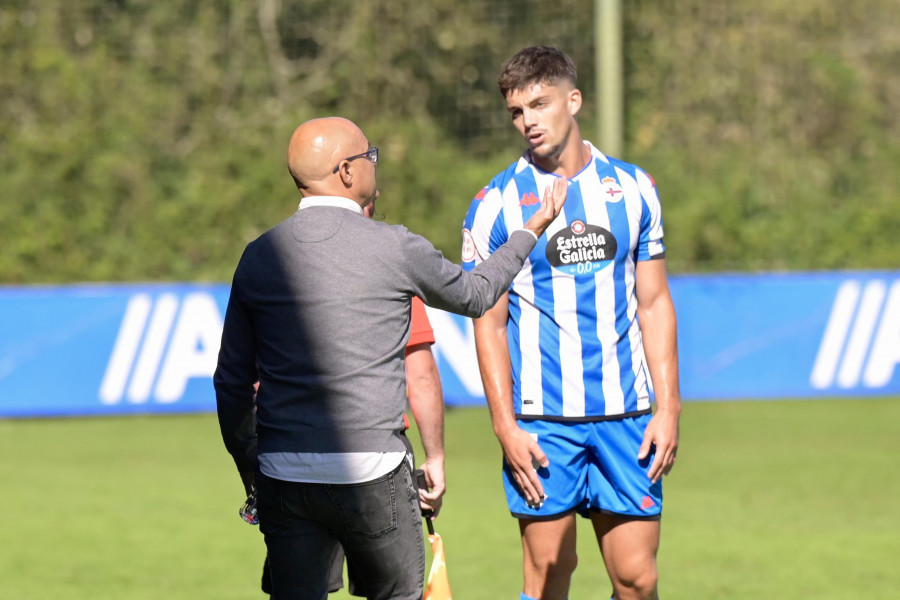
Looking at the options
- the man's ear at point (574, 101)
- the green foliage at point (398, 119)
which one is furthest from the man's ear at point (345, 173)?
the green foliage at point (398, 119)

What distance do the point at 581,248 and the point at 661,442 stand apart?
711mm

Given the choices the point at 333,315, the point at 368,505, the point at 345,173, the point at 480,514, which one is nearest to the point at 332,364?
the point at 333,315

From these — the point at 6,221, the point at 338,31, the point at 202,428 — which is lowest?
the point at 202,428

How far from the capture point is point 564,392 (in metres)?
4.25

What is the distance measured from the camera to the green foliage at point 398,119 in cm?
1499

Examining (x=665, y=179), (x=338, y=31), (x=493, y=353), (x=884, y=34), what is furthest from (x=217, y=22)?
(x=493, y=353)

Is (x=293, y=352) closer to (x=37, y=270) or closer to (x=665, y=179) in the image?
(x=37, y=270)

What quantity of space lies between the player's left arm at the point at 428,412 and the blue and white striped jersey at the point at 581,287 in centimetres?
40

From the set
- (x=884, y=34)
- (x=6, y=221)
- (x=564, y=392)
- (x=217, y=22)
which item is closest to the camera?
(x=564, y=392)

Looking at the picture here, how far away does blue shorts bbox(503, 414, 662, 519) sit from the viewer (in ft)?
13.8

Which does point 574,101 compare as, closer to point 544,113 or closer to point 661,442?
point 544,113

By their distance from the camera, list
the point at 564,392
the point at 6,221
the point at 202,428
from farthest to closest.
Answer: the point at 6,221, the point at 202,428, the point at 564,392

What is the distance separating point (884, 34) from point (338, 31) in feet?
25.6

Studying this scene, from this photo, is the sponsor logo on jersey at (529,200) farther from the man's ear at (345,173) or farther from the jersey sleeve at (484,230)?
the man's ear at (345,173)
